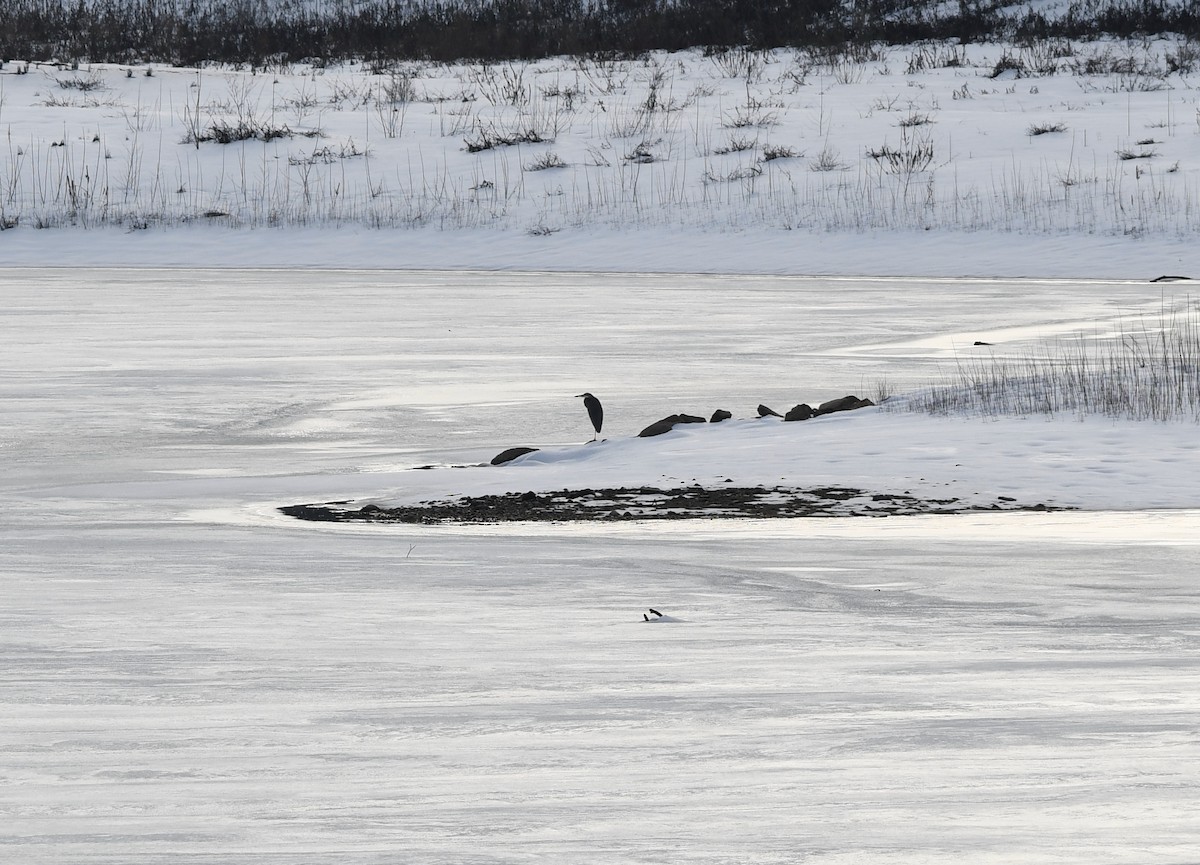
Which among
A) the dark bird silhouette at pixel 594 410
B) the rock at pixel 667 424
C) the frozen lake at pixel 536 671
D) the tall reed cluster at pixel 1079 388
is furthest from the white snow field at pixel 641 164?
the frozen lake at pixel 536 671

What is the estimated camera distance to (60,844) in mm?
3303

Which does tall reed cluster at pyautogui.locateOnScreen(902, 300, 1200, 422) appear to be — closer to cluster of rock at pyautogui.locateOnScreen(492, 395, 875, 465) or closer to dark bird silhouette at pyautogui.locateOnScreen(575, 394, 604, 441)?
cluster of rock at pyautogui.locateOnScreen(492, 395, 875, 465)

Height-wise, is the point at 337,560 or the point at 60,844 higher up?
the point at 60,844

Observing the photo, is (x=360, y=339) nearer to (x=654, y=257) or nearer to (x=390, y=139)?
(x=654, y=257)

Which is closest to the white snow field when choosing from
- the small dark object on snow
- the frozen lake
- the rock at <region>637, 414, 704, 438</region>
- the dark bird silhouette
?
the small dark object on snow

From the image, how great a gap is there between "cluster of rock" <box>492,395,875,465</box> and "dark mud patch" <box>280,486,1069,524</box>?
863 mm

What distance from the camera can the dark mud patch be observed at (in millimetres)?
8133

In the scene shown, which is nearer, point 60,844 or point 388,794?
point 60,844

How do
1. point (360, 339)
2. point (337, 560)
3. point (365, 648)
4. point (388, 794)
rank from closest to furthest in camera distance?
1. point (388, 794)
2. point (365, 648)
3. point (337, 560)
4. point (360, 339)

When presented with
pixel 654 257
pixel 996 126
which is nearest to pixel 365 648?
pixel 654 257

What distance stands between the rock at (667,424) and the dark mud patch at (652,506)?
125 centimetres

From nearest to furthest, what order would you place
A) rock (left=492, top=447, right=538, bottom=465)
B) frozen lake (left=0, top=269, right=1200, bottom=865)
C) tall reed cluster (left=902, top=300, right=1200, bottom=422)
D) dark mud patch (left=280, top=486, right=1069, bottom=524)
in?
frozen lake (left=0, top=269, right=1200, bottom=865), dark mud patch (left=280, top=486, right=1069, bottom=524), rock (left=492, top=447, right=538, bottom=465), tall reed cluster (left=902, top=300, right=1200, bottom=422)

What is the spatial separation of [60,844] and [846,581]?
346 centimetres

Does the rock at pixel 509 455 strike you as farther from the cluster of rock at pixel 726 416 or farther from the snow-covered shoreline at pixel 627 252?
the snow-covered shoreline at pixel 627 252
